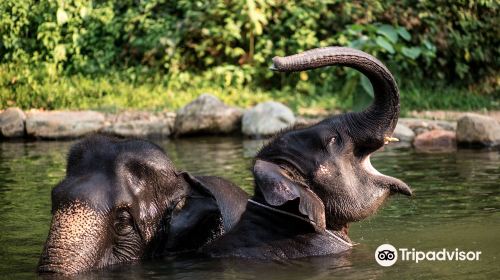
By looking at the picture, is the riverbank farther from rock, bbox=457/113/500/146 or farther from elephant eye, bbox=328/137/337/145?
elephant eye, bbox=328/137/337/145

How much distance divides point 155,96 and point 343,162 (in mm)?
12190

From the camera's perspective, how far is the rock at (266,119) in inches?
630

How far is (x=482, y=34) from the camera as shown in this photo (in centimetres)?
2008

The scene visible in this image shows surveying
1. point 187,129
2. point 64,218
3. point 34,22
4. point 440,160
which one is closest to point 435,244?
point 64,218

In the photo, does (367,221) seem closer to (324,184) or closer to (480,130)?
(324,184)

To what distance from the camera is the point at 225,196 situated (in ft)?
23.0

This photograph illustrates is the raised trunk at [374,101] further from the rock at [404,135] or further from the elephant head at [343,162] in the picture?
→ the rock at [404,135]

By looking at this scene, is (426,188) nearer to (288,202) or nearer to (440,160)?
(440,160)

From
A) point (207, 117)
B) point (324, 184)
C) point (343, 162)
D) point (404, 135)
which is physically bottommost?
point (207, 117)

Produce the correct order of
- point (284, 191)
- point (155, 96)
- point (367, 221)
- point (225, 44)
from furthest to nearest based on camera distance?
point (225, 44) → point (155, 96) → point (367, 221) → point (284, 191)

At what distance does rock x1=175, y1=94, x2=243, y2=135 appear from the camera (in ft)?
54.9

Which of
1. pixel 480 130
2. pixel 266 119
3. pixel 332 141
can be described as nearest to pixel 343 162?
pixel 332 141

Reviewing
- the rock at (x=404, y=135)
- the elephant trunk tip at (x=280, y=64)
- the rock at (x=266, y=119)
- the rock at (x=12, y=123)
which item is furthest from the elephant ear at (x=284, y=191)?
the rock at (x=12, y=123)

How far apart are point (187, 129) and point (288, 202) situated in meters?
10.4
